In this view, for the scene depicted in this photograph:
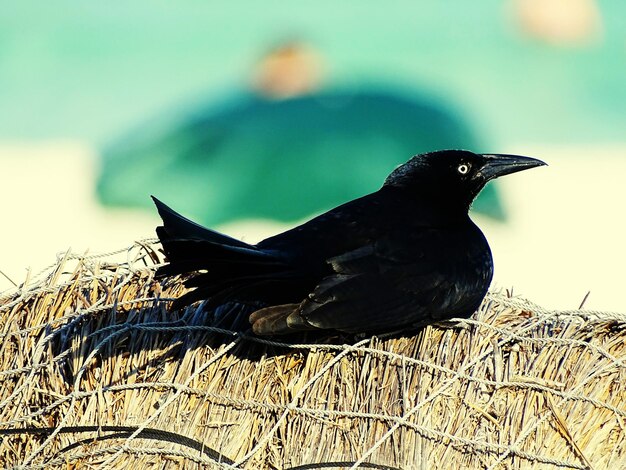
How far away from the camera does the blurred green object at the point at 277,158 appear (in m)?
13.2

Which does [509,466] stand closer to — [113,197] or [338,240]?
[338,240]

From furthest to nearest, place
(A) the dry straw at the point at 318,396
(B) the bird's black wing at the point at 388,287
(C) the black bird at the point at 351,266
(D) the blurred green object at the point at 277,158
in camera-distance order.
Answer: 1. (D) the blurred green object at the point at 277,158
2. (B) the bird's black wing at the point at 388,287
3. (C) the black bird at the point at 351,266
4. (A) the dry straw at the point at 318,396

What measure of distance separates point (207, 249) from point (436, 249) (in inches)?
41.7

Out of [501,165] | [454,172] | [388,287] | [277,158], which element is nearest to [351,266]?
[388,287]

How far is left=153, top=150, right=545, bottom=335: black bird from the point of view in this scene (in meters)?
3.52

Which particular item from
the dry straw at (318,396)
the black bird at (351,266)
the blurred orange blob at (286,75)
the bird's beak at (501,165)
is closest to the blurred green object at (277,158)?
the blurred orange blob at (286,75)

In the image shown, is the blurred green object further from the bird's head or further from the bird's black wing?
the bird's black wing

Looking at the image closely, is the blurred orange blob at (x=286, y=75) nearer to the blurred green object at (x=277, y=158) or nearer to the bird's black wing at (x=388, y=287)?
the blurred green object at (x=277, y=158)

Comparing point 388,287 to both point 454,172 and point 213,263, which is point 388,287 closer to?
point 213,263

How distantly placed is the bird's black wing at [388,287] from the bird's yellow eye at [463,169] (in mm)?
582

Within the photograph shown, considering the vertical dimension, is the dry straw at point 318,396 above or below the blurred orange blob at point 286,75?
below

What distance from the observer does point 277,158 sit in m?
13.7

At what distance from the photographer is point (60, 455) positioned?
11.4ft

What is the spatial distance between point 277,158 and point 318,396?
10366 millimetres
